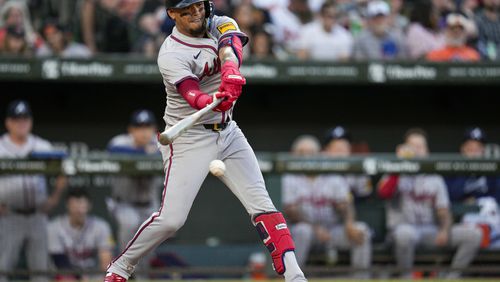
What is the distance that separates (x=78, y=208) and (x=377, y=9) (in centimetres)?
394

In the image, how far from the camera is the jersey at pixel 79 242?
827 cm

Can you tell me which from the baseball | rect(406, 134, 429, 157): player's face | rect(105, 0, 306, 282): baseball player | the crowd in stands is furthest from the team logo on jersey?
rect(406, 134, 429, 157): player's face

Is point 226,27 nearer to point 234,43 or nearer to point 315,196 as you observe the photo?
point 234,43

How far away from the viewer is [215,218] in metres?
9.15

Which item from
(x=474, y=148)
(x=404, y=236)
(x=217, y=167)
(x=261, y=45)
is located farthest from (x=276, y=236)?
(x=261, y=45)

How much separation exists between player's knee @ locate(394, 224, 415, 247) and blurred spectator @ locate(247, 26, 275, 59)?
2.52 m

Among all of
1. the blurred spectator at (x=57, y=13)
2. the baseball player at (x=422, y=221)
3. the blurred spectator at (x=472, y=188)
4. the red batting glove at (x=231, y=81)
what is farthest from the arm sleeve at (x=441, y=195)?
the blurred spectator at (x=57, y=13)

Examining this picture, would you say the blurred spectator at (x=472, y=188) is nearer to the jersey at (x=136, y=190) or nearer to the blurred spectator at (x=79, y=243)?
the jersey at (x=136, y=190)

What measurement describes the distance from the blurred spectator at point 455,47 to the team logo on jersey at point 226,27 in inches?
193

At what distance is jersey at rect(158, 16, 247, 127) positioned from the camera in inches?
219

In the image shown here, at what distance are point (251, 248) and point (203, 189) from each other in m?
0.70

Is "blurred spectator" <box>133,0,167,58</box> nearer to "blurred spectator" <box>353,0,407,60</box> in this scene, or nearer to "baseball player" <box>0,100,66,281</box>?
"blurred spectator" <box>353,0,407,60</box>

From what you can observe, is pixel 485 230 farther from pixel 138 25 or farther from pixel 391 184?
pixel 138 25

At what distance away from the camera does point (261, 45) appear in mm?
10203
